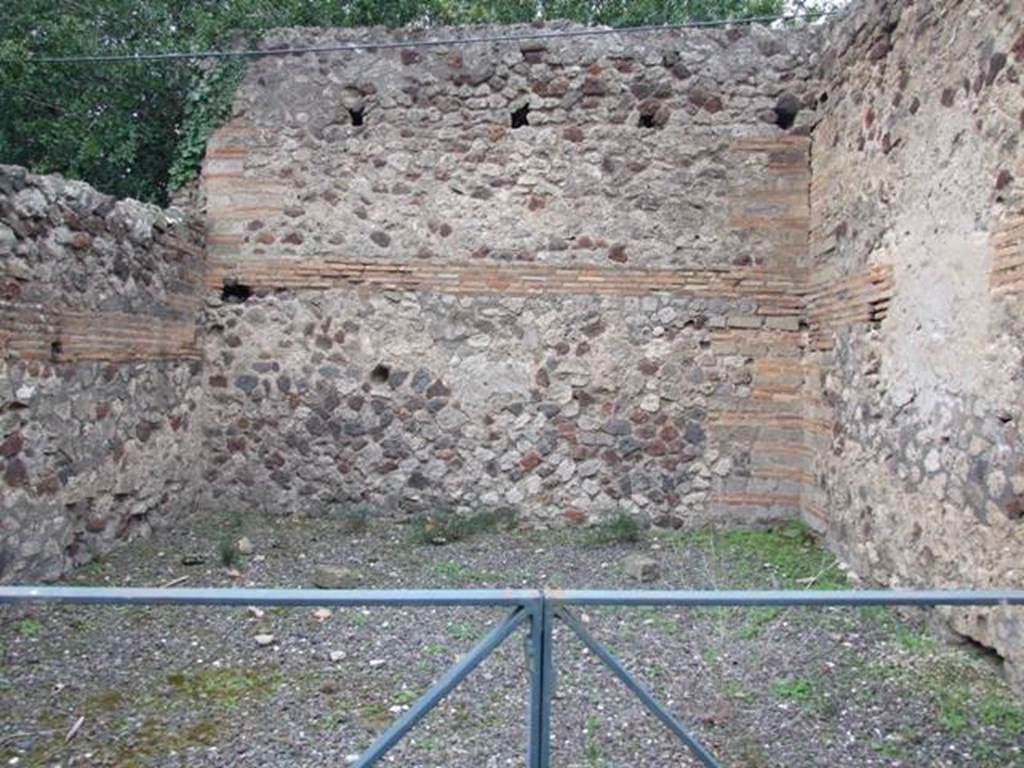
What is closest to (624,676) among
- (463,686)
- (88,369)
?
(463,686)

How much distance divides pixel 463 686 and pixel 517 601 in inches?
73.0

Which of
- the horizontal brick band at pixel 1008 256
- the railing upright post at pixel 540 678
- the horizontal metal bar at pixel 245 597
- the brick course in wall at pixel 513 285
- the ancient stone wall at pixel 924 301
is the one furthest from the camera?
the brick course in wall at pixel 513 285

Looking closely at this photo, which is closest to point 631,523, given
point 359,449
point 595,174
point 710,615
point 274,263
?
point 710,615

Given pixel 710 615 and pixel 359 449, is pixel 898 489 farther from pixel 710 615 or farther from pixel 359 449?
pixel 359 449

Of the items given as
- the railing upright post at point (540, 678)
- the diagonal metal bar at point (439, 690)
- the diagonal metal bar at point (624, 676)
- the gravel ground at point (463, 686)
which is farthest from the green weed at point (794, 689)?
the diagonal metal bar at point (439, 690)

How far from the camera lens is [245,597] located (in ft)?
5.85

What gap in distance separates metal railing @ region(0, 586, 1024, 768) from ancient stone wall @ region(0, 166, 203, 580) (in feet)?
10.5

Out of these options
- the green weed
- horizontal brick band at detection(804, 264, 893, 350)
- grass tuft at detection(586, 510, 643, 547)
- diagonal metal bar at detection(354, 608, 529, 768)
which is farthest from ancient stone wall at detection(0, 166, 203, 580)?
horizontal brick band at detection(804, 264, 893, 350)

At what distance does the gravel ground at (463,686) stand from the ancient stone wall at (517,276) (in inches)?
59.4

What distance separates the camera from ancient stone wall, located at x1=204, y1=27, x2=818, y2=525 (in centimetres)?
640

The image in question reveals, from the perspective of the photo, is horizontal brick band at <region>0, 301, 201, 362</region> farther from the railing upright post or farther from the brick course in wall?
the railing upright post

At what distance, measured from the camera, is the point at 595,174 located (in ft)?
21.2

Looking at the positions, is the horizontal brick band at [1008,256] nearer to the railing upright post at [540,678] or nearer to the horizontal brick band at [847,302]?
the horizontal brick band at [847,302]

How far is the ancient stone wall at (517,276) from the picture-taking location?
6.40m
